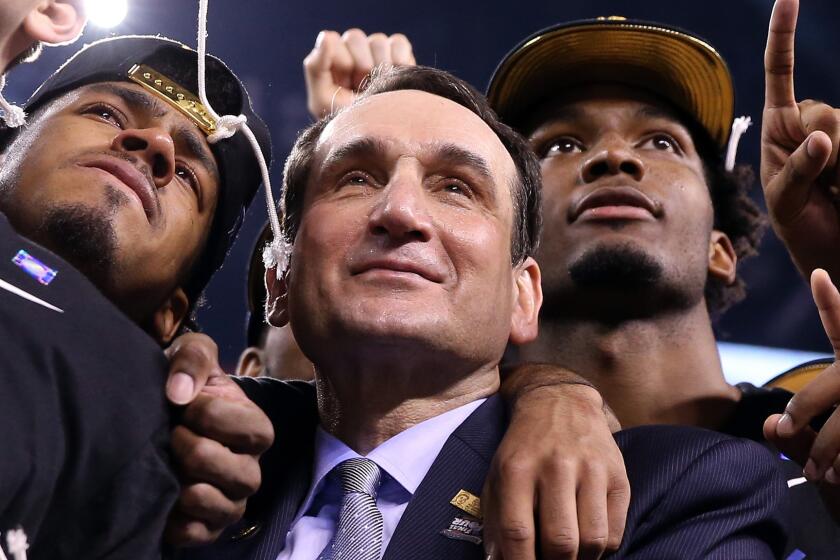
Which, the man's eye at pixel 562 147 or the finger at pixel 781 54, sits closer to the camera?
the finger at pixel 781 54

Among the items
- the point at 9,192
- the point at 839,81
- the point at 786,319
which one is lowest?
the point at 786,319

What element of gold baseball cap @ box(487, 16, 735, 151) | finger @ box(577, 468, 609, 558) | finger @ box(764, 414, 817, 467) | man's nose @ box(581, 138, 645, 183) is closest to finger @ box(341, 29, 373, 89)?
gold baseball cap @ box(487, 16, 735, 151)

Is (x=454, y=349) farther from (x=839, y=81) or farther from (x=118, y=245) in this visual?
(x=839, y=81)

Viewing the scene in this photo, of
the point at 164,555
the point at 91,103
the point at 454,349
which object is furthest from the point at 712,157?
the point at 164,555

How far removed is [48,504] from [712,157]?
1791 mm

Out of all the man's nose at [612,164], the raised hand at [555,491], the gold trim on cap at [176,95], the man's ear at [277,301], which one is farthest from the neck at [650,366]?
the gold trim on cap at [176,95]

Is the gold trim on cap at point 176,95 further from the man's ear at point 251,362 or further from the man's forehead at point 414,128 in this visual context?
the man's ear at point 251,362

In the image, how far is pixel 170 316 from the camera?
163cm

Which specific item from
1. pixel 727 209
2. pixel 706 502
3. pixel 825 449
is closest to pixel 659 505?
pixel 706 502

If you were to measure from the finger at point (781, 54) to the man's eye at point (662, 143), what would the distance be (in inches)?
16.7

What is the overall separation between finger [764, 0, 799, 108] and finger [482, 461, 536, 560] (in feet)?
3.01

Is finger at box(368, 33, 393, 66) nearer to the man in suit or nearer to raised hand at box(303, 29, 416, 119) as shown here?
raised hand at box(303, 29, 416, 119)

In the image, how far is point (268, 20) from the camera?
75.8 inches

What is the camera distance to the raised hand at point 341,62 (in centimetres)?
197
